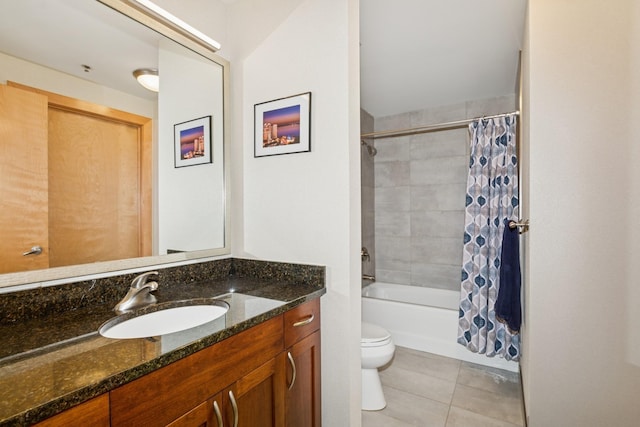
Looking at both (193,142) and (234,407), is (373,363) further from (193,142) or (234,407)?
(193,142)

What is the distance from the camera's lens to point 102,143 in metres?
1.23

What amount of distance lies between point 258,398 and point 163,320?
0.46 m

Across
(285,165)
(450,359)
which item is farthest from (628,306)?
(285,165)

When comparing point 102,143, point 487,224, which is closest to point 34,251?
point 102,143

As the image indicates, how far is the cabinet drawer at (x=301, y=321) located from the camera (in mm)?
1202

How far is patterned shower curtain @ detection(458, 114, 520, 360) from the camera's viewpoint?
244cm

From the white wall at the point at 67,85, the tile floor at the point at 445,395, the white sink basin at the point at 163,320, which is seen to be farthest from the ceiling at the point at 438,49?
the tile floor at the point at 445,395

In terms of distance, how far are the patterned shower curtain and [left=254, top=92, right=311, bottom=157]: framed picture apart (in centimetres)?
178

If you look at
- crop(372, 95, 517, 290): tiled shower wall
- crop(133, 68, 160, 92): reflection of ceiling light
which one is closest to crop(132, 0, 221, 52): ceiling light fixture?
crop(133, 68, 160, 92): reflection of ceiling light

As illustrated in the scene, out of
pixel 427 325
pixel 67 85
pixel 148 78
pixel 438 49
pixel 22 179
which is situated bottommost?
pixel 427 325

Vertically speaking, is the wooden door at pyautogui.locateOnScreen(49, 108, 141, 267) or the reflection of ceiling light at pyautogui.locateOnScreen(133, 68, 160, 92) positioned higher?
the reflection of ceiling light at pyautogui.locateOnScreen(133, 68, 160, 92)

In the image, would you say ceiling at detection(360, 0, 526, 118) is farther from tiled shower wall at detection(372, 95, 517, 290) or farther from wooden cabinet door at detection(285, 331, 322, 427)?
wooden cabinet door at detection(285, 331, 322, 427)

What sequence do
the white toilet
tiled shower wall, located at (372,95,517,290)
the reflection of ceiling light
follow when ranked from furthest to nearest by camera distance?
tiled shower wall, located at (372,95,517,290) < the white toilet < the reflection of ceiling light

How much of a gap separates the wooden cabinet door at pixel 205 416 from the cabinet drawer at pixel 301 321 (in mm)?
341
